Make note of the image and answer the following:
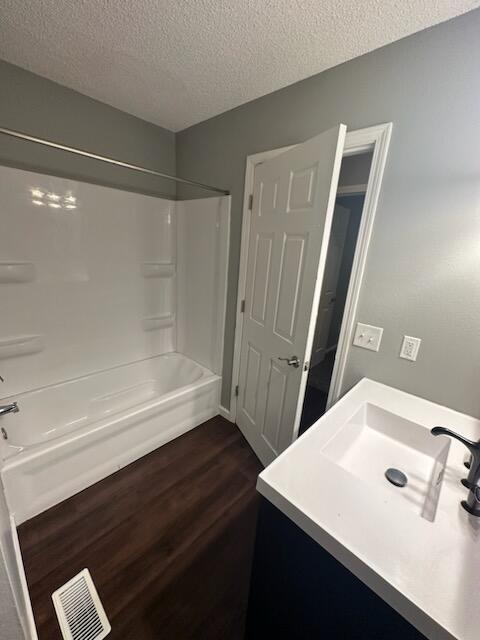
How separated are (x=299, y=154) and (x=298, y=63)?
42 cm

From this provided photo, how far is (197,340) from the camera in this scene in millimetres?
2393

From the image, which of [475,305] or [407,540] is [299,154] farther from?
[407,540]

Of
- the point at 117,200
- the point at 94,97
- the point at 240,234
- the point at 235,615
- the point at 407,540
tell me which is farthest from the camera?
the point at 117,200

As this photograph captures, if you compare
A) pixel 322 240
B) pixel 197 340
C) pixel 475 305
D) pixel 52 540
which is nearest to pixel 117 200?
pixel 197 340

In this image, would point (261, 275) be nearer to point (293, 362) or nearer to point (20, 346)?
point (293, 362)

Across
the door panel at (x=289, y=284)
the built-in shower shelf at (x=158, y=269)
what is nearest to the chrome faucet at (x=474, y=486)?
the door panel at (x=289, y=284)

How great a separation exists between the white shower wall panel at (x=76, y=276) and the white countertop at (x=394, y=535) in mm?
1814

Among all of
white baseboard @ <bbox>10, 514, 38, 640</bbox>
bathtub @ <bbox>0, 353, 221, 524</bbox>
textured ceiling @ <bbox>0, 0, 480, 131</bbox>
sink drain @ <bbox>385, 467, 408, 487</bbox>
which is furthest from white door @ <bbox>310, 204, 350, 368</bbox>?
white baseboard @ <bbox>10, 514, 38, 640</bbox>

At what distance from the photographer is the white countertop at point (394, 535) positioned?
1.66ft

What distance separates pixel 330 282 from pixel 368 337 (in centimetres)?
174

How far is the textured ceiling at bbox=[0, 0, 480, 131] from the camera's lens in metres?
0.98

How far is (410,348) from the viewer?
1228 millimetres

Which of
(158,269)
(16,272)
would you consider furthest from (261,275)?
(16,272)

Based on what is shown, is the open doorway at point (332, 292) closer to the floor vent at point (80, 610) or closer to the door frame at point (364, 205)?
the door frame at point (364, 205)
